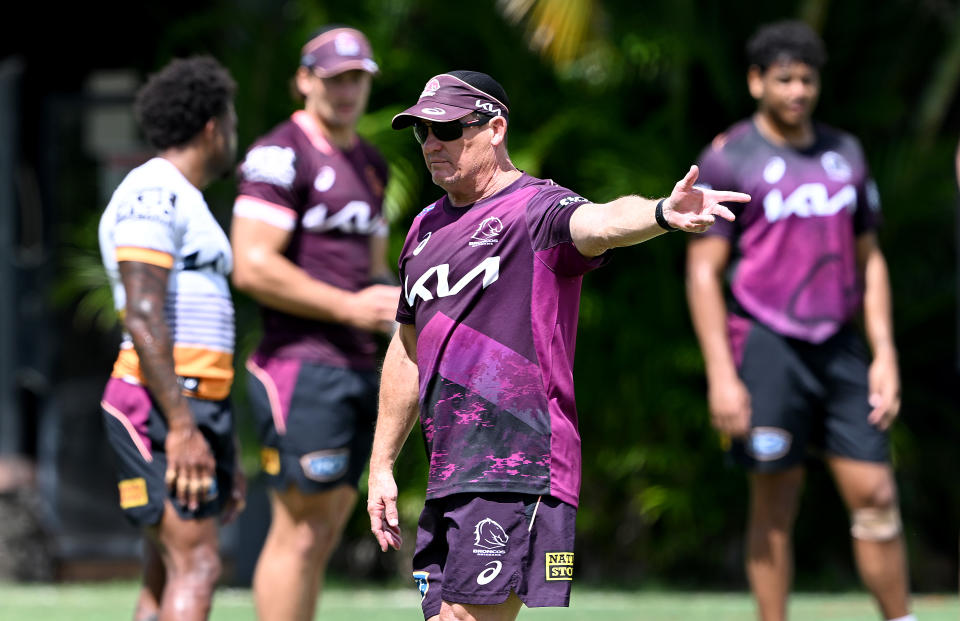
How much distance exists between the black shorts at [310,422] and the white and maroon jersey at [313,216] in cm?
7

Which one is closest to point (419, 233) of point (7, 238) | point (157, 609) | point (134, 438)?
point (134, 438)

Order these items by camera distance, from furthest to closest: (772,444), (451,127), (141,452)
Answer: (772,444) → (141,452) → (451,127)

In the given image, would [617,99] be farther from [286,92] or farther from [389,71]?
[286,92]

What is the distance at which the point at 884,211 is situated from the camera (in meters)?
8.90

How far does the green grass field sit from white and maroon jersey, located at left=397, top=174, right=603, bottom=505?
3.73 metres

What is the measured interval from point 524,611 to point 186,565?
3.22m

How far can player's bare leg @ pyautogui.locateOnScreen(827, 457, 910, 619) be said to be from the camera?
5.51 m

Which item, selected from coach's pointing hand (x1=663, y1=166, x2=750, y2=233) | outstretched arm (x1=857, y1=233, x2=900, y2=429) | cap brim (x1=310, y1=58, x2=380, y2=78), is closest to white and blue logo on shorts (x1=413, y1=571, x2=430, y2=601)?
coach's pointing hand (x1=663, y1=166, x2=750, y2=233)

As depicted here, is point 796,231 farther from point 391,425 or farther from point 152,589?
point 152,589

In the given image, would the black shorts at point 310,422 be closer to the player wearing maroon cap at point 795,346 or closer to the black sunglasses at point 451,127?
the player wearing maroon cap at point 795,346

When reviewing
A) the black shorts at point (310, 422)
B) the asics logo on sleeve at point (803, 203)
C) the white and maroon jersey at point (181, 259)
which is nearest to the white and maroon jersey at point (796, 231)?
the asics logo on sleeve at point (803, 203)

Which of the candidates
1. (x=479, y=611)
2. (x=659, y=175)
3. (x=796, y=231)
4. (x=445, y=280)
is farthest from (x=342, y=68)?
(x=659, y=175)

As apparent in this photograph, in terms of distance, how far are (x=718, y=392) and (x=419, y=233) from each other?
2.22 metres

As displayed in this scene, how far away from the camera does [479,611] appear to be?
142 inches
